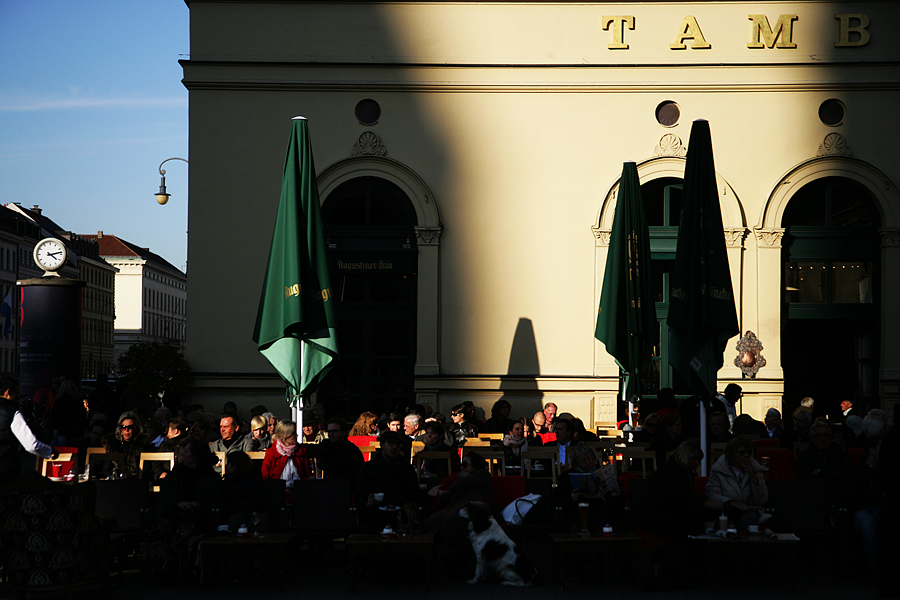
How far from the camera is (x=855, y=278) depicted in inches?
698

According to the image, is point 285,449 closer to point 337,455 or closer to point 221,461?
point 337,455

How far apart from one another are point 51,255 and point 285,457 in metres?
12.4

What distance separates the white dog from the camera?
27.9ft

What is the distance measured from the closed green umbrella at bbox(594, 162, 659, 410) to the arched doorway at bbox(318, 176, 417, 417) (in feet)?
16.3

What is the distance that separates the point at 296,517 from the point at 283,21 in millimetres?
11117

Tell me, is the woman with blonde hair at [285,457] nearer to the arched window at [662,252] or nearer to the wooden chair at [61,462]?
the wooden chair at [61,462]

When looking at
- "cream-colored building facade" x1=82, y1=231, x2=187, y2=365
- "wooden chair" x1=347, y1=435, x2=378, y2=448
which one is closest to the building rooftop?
"cream-colored building facade" x1=82, y1=231, x2=187, y2=365

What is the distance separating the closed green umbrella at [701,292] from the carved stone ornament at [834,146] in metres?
8.75

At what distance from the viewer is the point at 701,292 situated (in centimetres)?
952

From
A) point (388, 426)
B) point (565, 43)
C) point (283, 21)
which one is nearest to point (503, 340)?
point (388, 426)

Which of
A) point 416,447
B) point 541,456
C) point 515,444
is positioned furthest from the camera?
point 515,444

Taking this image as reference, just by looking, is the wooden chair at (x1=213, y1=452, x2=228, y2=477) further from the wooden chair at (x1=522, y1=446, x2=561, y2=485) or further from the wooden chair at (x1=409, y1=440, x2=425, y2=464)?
the wooden chair at (x1=522, y1=446, x2=561, y2=485)

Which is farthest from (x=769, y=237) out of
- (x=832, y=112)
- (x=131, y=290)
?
(x=131, y=290)

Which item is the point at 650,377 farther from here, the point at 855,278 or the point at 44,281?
the point at 44,281
